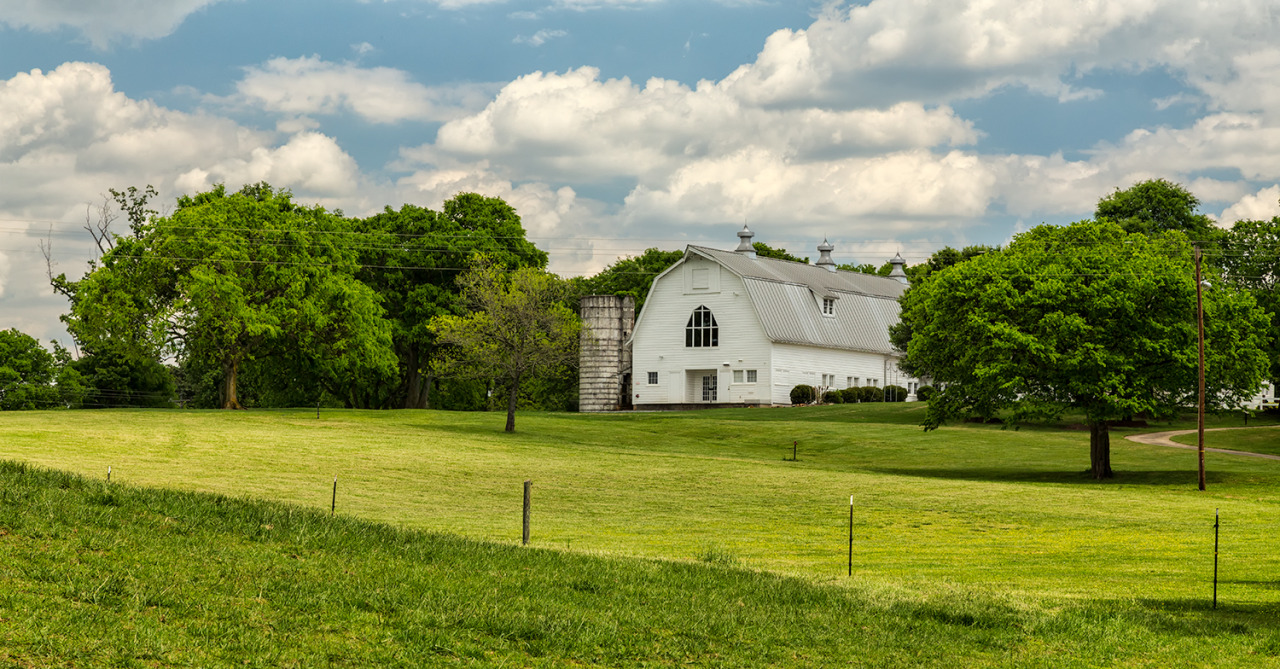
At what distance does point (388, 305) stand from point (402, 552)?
202ft

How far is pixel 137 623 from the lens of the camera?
31.9ft

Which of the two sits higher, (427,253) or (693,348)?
(427,253)

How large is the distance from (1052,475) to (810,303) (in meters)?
34.5

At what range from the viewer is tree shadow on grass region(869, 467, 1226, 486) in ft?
128

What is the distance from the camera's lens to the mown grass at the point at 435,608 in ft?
32.2

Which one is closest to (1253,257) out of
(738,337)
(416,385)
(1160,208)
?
(1160,208)

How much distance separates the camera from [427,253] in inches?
2859

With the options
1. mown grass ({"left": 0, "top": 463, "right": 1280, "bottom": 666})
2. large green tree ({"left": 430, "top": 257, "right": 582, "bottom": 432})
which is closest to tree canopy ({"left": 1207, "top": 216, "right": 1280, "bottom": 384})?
large green tree ({"left": 430, "top": 257, "right": 582, "bottom": 432})

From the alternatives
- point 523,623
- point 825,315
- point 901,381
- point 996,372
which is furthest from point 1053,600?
point 901,381

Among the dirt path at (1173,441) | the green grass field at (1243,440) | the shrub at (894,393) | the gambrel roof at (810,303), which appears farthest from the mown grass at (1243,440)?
the gambrel roof at (810,303)

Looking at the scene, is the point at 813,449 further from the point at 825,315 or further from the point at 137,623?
the point at 137,623

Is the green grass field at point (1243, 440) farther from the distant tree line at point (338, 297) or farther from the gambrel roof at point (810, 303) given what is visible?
the gambrel roof at point (810, 303)

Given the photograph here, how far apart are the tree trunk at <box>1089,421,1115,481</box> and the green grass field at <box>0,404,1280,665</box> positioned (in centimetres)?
130

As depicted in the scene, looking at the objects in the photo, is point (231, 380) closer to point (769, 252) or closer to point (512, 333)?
point (512, 333)
